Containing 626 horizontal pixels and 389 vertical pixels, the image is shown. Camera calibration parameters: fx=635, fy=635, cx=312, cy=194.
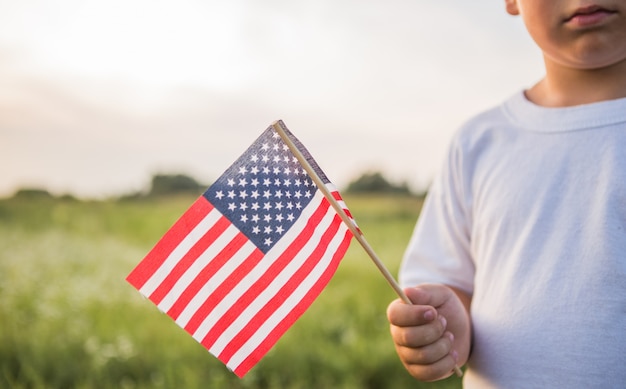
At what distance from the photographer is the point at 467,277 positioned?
1647 millimetres

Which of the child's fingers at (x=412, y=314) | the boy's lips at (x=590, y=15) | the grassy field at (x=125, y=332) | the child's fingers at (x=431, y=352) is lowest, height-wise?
the grassy field at (x=125, y=332)

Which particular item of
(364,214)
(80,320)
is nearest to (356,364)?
(80,320)

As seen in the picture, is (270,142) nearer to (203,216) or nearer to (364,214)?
(203,216)

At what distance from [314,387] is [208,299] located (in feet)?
7.15

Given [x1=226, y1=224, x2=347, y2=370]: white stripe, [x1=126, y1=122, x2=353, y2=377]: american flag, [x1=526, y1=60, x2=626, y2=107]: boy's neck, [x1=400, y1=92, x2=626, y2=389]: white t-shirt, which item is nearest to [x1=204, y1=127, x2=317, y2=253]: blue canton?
[x1=126, y1=122, x2=353, y2=377]: american flag

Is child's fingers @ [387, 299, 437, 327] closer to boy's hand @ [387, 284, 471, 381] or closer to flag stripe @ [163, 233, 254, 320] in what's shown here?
boy's hand @ [387, 284, 471, 381]

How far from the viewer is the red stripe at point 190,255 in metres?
1.25

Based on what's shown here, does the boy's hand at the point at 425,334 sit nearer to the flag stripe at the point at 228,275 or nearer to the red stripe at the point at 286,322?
the red stripe at the point at 286,322

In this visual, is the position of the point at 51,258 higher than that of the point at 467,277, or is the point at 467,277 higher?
the point at 467,277

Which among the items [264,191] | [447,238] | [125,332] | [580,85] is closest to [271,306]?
[264,191]

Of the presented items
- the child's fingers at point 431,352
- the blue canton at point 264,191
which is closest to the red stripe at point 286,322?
the blue canton at point 264,191

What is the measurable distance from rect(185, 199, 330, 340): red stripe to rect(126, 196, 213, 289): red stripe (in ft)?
0.46

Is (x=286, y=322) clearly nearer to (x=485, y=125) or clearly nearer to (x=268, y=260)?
(x=268, y=260)

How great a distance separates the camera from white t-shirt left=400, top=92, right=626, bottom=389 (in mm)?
1316
